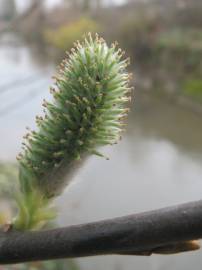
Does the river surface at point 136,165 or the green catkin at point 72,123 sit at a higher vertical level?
the river surface at point 136,165

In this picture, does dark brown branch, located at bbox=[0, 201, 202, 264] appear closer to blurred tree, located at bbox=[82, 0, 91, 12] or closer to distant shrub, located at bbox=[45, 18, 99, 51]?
distant shrub, located at bbox=[45, 18, 99, 51]

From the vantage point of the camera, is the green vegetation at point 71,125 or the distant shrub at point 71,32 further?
the distant shrub at point 71,32

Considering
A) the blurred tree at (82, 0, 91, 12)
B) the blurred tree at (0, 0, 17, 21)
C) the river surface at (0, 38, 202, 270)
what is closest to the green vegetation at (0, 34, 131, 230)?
the river surface at (0, 38, 202, 270)

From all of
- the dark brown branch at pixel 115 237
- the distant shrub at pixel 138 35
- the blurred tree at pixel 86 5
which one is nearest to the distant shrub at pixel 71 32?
the distant shrub at pixel 138 35

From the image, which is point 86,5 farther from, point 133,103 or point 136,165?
point 136,165

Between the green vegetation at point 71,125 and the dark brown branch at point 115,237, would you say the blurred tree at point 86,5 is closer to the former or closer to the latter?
the green vegetation at point 71,125
